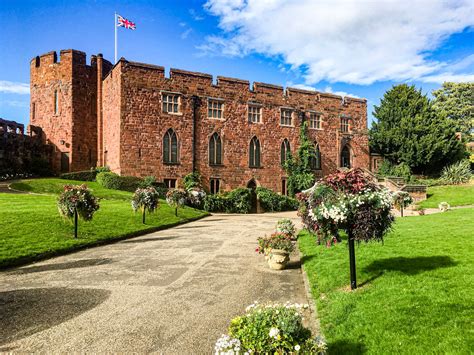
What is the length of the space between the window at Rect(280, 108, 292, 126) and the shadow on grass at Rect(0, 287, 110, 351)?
94.0 ft

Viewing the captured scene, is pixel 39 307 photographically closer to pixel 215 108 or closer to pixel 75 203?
pixel 75 203

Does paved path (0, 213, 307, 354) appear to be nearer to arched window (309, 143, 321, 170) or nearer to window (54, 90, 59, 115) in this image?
arched window (309, 143, 321, 170)

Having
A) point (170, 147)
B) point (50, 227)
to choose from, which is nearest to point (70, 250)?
point (50, 227)

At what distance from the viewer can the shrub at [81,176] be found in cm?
2762

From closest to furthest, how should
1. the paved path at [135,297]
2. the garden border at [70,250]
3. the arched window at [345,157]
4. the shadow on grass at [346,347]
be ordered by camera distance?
the shadow on grass at [346,347] → the paved path at [135,297] → the garden border at [70,250] → the arched window at [345,157]

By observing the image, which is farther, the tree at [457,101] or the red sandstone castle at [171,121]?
the tree at [457,101]

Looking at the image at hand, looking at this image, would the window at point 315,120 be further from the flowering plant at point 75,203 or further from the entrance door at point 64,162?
the flowering plant at point 75,203

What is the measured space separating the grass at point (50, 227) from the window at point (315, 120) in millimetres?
19658

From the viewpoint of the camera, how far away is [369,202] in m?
6.38

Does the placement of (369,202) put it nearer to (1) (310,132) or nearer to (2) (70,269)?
(2) (70,269)

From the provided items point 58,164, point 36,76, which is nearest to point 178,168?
point 58,164

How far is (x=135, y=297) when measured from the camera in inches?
265

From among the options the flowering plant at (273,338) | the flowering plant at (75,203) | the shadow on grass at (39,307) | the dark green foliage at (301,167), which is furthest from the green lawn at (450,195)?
the flowering plant at (273,338)

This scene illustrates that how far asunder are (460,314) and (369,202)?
2293 mm
